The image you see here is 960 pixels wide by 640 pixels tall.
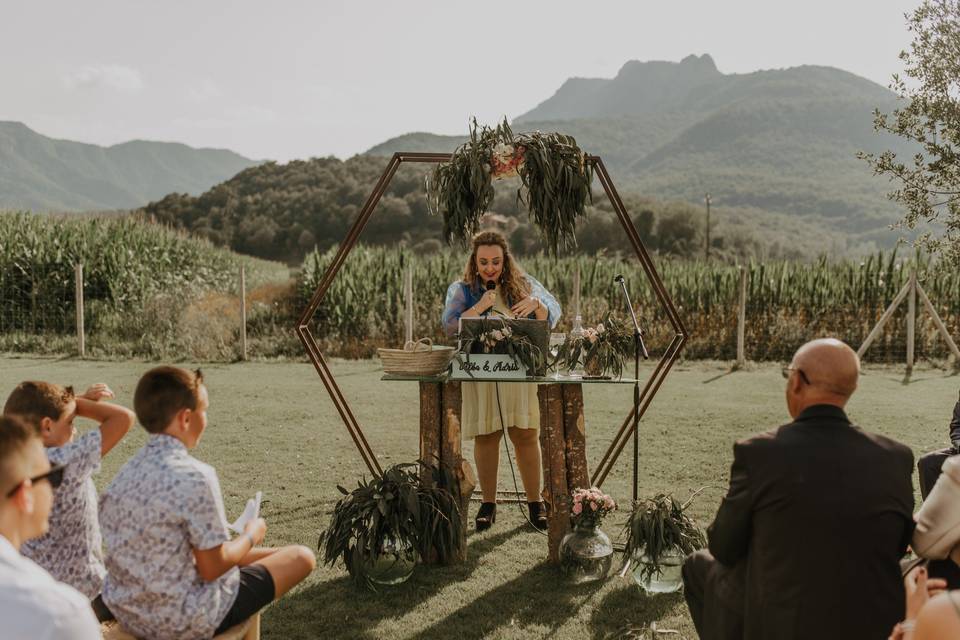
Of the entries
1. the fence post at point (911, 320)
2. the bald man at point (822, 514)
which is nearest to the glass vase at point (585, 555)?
the bald man at point (822, 514)

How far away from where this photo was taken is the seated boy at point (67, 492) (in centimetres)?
317

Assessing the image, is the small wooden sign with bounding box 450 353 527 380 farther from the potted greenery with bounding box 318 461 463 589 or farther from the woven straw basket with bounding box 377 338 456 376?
the potted greenery with bounding box 318 461 463 589

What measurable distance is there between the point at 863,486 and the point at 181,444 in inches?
90.0

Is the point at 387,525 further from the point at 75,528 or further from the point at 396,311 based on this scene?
the point at 396,311

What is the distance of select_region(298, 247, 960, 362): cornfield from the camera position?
16.5 m

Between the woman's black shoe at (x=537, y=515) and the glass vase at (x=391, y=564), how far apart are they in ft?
4.19

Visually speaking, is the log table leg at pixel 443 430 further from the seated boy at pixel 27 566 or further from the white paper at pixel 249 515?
the seated boy at pixel 27 566

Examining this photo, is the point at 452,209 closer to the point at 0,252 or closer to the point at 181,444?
the point at 181,444

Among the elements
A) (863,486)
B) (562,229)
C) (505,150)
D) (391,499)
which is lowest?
(391,499)

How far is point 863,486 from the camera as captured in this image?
104 inches

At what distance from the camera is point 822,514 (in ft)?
8.61

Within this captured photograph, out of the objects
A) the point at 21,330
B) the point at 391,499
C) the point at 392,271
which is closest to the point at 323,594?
the point at 391,499

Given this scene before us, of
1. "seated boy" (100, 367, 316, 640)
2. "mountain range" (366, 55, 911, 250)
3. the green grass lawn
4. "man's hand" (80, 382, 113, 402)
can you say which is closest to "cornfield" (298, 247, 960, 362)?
the green grass lawn

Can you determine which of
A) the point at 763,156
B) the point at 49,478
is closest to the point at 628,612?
the point at 49,478
